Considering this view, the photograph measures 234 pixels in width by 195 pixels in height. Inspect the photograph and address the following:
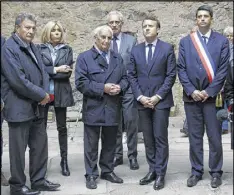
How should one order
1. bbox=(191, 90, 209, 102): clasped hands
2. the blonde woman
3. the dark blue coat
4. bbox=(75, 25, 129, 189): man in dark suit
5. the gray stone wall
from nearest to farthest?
the dark blue coat → bbox=(191, 90, 209, 102): clasped hands → bbox=(75, 25, 129, 189): man in dark suit → the blonde woman → the gray stone wall

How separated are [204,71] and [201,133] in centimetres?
60

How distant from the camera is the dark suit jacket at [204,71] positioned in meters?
4.23

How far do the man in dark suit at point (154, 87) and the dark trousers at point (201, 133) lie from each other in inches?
9.7

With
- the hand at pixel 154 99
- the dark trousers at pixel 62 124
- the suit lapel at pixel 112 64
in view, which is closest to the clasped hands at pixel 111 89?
the suit lapel at pixel 112 64

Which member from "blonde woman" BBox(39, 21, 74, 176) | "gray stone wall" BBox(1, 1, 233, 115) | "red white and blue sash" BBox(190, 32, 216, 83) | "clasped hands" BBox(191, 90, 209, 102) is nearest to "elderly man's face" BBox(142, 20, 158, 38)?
"red white and blue sash" BBox(190, 32, 216, 83)

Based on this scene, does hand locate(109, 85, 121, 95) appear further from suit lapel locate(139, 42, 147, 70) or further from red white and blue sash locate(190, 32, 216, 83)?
red white and blue sash locate(190, 32, 216, 83)

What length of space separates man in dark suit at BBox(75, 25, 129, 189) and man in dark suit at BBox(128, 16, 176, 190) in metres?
0.18

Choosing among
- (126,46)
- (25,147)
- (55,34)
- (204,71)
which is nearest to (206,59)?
(204,71)

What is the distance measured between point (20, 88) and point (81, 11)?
4.64 m

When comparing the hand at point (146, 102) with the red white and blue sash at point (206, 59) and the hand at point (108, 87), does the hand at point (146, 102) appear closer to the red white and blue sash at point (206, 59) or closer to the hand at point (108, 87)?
the hand at point (108, 87)

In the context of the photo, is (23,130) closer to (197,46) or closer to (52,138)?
(197,46)

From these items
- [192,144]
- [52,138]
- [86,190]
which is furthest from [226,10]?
[86,190]

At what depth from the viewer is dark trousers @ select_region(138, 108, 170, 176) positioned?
4.38 m

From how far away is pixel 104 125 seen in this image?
14.2ft
